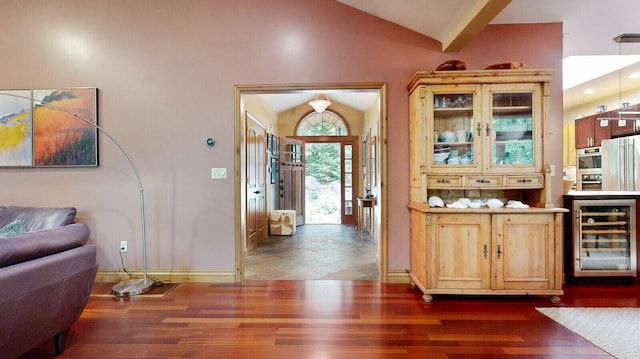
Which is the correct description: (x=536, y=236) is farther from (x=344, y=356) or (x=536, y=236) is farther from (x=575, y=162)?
(x=575, y=162)

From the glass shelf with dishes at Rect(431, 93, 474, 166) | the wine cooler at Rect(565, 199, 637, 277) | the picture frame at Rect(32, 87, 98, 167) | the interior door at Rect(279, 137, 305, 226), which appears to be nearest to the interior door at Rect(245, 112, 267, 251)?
the interior door at Rect(279, 137, 305, 226)

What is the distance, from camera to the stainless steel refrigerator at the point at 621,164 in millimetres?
4840

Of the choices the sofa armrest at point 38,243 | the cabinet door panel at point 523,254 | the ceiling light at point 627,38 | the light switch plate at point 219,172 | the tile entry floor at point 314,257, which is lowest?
the tile entry floor at point 314,257

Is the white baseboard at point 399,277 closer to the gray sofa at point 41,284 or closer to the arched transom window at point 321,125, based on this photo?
the gray sofa at point 41,284

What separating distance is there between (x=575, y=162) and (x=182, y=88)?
7698 millimetres

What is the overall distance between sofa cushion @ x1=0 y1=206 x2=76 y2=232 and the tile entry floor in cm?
187

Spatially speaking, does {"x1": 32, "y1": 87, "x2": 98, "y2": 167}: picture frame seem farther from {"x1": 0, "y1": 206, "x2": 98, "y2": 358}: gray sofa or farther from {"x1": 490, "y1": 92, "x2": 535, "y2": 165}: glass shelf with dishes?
{"x1": 490, "y1": 92, "x2": 535, "y2": 165}: glass shelf with dishes

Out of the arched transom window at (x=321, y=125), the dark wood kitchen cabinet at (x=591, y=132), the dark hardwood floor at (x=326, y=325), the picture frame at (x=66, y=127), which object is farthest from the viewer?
the arched transom window at (x=321, y=125)

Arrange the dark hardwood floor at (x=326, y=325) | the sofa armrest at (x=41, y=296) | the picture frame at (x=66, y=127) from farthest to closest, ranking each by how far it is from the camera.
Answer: the picture frame at (x=66, y=127) → the dark hardwood floor at (x=326, y=325) → the sofa armrest at (x=41, y=296)

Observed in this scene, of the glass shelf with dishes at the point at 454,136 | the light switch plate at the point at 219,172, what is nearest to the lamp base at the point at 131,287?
the light switch plate at the point at 219,172

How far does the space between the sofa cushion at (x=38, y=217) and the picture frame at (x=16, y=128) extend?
2.27ft

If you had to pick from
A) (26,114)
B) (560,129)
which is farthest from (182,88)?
(560,129)

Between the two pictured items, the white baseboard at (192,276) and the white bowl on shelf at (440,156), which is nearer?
the white bowl on shelf at (440,156)

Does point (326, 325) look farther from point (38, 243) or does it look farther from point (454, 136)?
point (454, 136)
